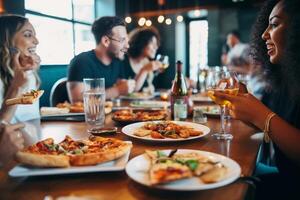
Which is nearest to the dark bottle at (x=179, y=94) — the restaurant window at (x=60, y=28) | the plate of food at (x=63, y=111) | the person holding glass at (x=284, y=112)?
the person holding glass at (x=284, y=112)

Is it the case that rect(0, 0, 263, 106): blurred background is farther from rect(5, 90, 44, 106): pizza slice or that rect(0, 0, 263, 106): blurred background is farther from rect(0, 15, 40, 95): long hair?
rect(5, 90, 44, 106): pizza slice

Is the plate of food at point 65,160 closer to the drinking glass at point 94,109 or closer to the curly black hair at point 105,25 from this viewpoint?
the drinking glass at point 94,109

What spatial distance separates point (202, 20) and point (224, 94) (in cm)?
540

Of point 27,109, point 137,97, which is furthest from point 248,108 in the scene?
point 137,97

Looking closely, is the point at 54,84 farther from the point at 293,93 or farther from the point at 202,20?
the point at 202,20

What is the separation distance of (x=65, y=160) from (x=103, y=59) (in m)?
1.87

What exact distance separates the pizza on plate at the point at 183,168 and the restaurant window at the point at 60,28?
3.26 feet

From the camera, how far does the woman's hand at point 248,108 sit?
1.09 meters

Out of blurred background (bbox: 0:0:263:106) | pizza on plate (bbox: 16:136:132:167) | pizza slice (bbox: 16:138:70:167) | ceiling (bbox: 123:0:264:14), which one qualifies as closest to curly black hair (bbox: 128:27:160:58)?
blurred background (bbox: 0:0:263:106)

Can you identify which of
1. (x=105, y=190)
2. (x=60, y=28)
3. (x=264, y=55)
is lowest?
(x=105, y=190)

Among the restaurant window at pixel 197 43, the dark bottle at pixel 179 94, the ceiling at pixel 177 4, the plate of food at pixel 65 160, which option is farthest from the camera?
the restaurant window at pixel 197 43

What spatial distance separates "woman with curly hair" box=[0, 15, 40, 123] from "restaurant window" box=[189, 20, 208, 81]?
17.1 feet

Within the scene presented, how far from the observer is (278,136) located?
39.6 inches

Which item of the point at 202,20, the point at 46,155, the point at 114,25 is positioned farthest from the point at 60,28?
the point at 202,20
